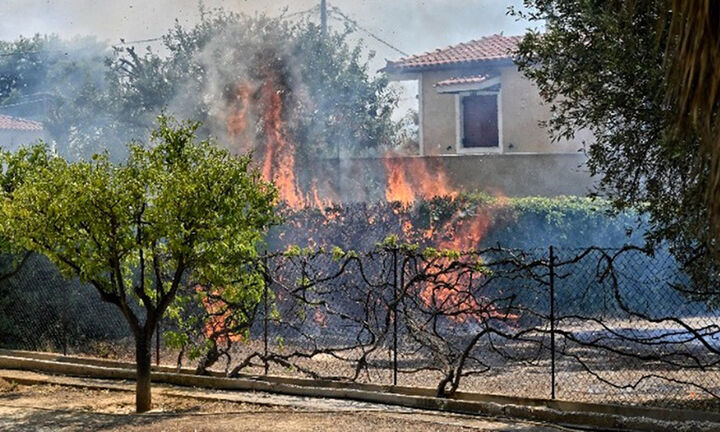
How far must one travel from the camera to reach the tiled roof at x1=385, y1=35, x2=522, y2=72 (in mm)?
31562

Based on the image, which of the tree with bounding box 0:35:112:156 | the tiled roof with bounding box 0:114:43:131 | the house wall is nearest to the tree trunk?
the house wall

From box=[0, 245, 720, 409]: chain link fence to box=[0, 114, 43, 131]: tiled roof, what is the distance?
89.4ft

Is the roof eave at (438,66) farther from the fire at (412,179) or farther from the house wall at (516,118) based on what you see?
the fire at (412,179)

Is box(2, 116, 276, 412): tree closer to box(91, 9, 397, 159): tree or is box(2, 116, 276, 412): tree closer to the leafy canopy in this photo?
the leafy canopy

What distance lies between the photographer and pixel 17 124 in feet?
150

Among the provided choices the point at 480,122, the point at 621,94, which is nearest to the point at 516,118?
the point at 480,122

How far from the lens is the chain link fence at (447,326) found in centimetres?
1313

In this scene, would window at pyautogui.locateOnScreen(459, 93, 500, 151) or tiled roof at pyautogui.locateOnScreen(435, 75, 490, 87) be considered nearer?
tiled roof at pyautogui.locateOnScreen(435, 75, 490, 87)

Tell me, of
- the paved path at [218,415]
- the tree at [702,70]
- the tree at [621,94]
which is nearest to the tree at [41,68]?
the paved path at [218,415]

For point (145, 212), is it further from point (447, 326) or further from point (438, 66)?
point (438, 66)

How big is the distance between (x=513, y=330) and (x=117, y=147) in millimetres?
18672

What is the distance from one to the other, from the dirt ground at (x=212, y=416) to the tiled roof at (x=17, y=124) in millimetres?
32990

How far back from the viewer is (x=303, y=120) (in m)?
31.5

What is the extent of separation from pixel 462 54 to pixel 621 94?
69.2ft
